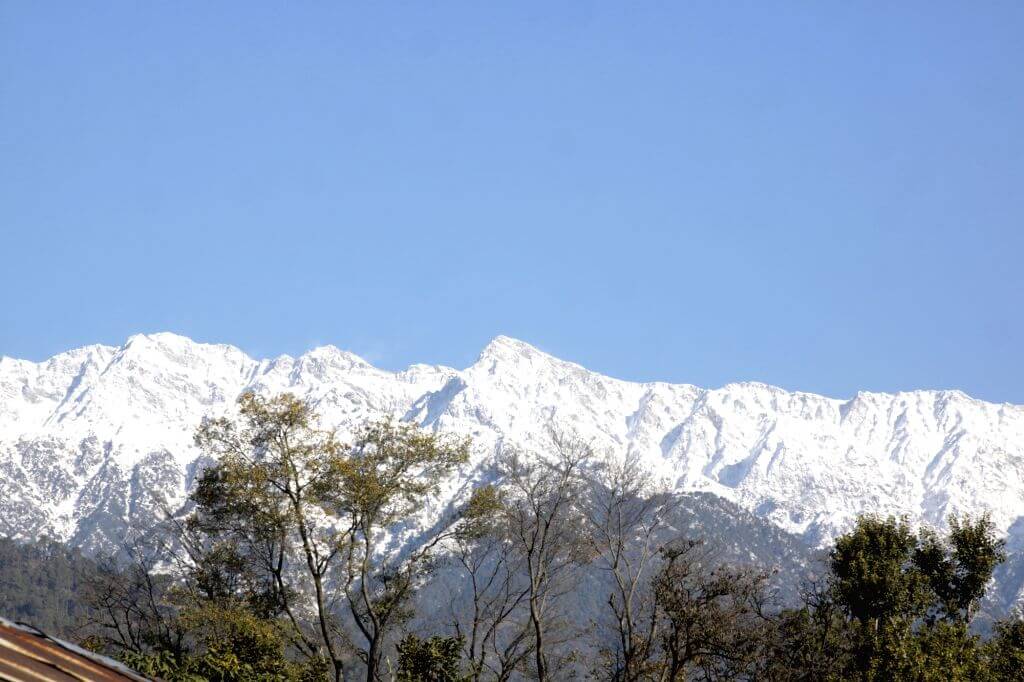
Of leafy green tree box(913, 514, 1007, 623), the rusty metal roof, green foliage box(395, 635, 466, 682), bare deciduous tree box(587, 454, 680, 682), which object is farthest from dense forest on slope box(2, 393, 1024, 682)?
the rusty metal roof

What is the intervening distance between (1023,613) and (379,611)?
127 feet

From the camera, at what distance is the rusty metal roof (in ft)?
29.8

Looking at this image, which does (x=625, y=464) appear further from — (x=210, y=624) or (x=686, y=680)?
(x=210, y=624)

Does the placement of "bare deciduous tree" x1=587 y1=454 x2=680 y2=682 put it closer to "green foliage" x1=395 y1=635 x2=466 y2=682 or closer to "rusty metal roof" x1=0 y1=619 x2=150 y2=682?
"green foliage" x1=395 y1=635 x2=466 y2=682

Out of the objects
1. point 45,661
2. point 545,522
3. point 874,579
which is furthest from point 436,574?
point 45,661

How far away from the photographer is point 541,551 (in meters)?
50.6

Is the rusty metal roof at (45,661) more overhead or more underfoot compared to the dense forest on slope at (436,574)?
more underfoot

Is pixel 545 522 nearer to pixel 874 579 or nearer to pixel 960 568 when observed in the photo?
pixel 874 579

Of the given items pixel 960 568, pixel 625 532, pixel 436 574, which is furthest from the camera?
pixel 960 568

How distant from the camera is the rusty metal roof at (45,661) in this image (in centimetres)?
909

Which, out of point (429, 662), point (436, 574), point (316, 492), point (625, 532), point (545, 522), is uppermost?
point (625, 532)

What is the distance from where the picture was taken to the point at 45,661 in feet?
31.6

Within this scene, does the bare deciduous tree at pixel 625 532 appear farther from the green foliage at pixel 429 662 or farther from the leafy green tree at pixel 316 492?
the green foliage at pixel 429 662

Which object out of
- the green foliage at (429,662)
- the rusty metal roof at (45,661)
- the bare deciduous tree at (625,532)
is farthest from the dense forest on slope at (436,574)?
the rusty metal roof at (45,661)
